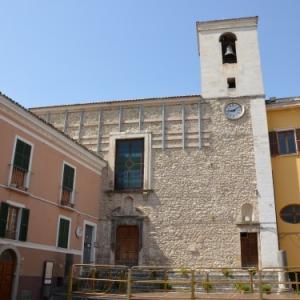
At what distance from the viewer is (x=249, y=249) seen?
18000mm

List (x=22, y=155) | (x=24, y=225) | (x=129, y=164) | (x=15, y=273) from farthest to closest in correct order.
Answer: (x=129, y=164) → (x=22, y=155) → (x=24, y=225) → (x=15, y=273)

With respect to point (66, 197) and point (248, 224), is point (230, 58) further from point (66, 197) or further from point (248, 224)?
point (66, 197)

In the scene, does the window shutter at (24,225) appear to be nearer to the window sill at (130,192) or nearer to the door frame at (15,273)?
the door frame at (15,273)

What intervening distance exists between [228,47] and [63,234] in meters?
13.2

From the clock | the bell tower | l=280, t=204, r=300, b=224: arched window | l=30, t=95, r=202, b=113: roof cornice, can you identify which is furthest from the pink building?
l=280, t=204, r=300, b=224: arched window

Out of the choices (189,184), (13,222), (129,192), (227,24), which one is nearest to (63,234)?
(13,222)

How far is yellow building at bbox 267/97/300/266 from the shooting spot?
59.2 feet

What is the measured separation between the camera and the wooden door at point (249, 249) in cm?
1780

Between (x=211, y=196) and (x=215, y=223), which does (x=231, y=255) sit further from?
(x=211, y=196)

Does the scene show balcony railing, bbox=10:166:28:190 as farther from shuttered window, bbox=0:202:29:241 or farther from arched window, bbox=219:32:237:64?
arched window, bbox=219:32:237:64

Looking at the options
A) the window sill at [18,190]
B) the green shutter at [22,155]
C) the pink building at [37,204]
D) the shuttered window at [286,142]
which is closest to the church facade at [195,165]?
the shuttered window at [286,142]

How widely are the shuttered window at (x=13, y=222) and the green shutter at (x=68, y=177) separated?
9.51 feet

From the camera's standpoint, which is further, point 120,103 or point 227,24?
point 227,24

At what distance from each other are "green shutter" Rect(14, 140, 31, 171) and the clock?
1036cm
